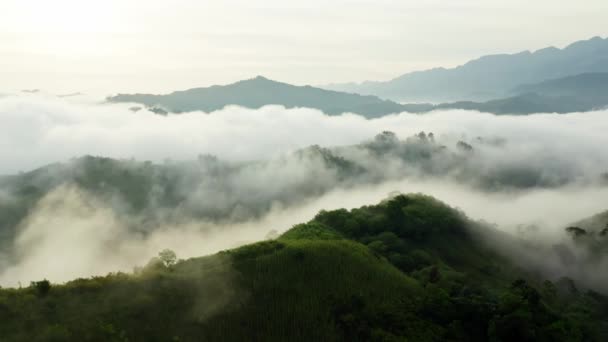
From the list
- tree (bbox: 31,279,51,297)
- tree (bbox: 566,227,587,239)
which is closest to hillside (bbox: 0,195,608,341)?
tree (bbox: 31,279,51,297)

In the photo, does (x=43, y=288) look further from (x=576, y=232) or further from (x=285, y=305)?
(x=576, y=232)

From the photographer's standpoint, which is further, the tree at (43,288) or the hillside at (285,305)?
the tree at (43,288)

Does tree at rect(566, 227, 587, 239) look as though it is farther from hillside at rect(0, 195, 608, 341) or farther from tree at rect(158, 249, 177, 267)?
tree at rect(158, 249, 177, 267)

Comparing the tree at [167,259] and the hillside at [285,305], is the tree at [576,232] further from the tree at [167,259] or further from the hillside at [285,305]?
the tree at [167,259]

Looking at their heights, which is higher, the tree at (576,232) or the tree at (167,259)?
the tree at (167,259)

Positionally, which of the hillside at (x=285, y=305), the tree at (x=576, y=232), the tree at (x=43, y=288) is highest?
the tree at (x=43, y=288)

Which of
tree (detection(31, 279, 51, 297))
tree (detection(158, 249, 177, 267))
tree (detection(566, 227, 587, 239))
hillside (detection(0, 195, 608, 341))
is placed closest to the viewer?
hillside (detection(0, 195, 608, 341))

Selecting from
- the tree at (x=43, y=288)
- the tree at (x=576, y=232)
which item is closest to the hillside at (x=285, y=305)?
the tree at (x=43, y=288)

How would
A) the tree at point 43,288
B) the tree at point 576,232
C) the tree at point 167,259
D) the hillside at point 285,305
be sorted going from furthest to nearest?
the tree at point 576,232, the tree at point 167,259, the tree at point 43,288, the hillside at point 285,305
